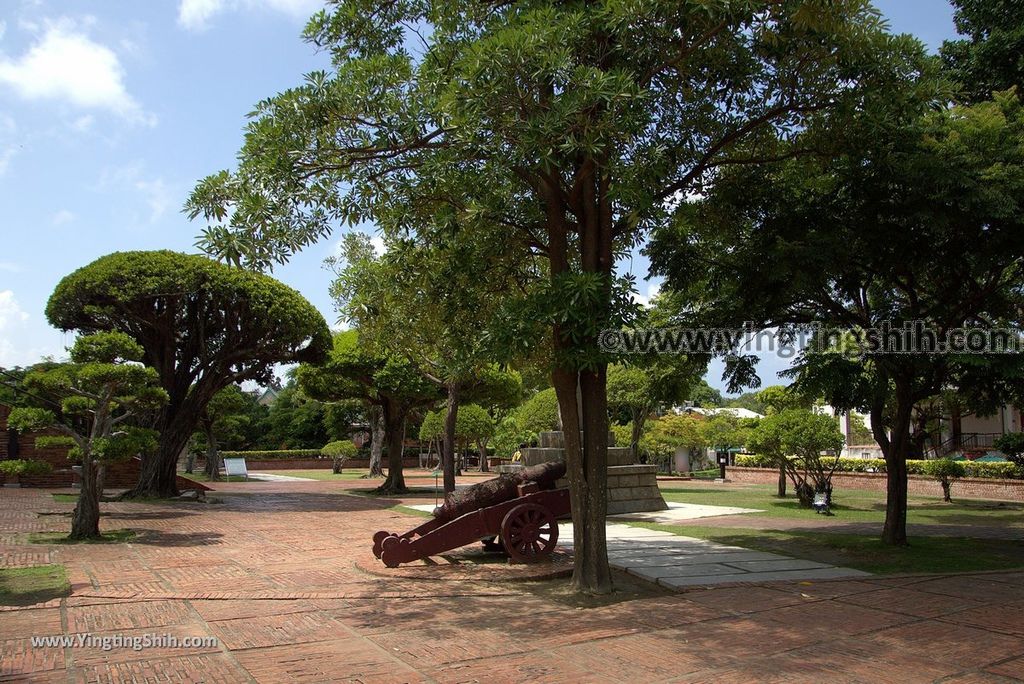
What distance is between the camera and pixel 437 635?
6.79 m

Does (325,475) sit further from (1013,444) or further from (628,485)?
(1013,444)

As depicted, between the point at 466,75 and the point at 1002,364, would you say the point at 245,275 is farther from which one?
the point at 1002,364

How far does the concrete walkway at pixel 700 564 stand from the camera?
927 cm

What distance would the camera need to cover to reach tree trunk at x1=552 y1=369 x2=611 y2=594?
28.6 feet

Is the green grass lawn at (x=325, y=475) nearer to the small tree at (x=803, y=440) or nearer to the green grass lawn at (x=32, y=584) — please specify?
the small tree at (x=803, y=440)

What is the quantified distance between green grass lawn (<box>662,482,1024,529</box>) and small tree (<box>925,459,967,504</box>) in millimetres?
375

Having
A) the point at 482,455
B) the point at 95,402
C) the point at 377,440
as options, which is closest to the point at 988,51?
the point at 95,402

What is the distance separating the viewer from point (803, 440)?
19016mm

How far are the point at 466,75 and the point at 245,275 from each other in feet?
51.7

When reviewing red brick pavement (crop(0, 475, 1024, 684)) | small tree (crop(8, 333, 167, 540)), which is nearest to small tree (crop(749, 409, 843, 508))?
red brick pavement (crop(0, 475, 1024, 684))

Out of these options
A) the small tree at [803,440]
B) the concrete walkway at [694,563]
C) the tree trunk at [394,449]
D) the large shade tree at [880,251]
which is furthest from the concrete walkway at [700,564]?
the tree trunk at [394,449]

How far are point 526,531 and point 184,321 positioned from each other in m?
15.8

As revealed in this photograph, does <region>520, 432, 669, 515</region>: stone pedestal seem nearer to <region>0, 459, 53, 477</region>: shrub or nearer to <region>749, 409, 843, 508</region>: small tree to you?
<region>749, 409, 843, 508</region>: small tree

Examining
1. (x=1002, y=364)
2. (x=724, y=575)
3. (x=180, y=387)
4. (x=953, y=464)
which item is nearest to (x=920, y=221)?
(x=1002, y=364)
